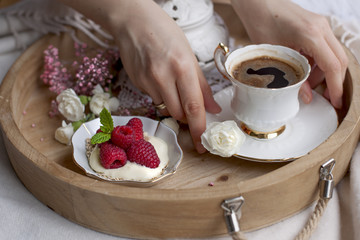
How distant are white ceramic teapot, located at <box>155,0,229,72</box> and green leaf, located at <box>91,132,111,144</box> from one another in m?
0.33

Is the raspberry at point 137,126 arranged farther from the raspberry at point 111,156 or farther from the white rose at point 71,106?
the white rose at point 71,106

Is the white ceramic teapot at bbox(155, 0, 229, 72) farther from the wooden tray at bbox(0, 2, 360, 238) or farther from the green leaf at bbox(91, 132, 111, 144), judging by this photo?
the green leaf at bbox(91, 132, 111, 144)

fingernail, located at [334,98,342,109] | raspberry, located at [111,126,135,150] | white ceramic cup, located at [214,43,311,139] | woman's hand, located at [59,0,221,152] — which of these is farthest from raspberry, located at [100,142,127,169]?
fingernail, located at [334,98,342,109]

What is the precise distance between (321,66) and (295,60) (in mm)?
70

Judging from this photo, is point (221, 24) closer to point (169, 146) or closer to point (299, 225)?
point (169, 146)

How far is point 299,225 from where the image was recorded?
35.6 inches

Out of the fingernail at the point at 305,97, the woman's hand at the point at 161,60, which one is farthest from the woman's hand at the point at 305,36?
the woman's hand at the point at 161,60

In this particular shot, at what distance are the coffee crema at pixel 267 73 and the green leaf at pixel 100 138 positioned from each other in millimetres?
281

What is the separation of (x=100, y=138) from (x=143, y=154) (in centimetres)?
9

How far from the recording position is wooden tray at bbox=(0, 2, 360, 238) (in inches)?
32.4

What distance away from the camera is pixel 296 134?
101 centimetres

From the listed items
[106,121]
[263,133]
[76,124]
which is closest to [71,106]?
[76,124]

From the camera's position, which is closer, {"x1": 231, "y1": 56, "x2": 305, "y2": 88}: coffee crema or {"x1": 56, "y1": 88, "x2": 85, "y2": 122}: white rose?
{"x1": 231, "y1": 56, "x2": 305, "y2": 88}: coffee crema

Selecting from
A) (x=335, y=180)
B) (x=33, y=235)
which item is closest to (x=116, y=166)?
(x=33, y=235)
